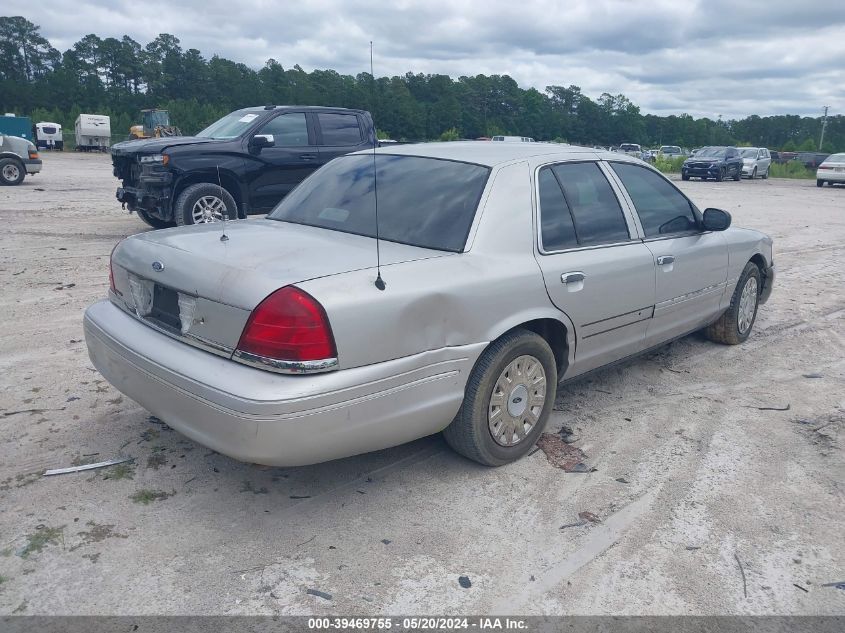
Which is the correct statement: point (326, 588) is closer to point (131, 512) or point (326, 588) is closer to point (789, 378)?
point (131, 512)

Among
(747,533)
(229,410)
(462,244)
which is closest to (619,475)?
(747,533)

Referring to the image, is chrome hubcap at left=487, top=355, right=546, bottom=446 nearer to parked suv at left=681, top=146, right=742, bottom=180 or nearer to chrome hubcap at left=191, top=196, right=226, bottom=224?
chrome hubcap at left=191, top=196, right=226, bottom=224

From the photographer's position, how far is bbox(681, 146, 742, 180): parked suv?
1288 inches

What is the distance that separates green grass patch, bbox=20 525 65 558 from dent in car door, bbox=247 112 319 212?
7.34m

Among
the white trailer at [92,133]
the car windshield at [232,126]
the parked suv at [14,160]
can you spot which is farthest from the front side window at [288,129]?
the white trailer at [92,133]

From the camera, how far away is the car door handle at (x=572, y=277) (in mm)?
3797

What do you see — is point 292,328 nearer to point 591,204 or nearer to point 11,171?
point 591,204

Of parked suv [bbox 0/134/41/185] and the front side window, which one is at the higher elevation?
the front side window

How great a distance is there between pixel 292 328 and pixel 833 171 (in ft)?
113

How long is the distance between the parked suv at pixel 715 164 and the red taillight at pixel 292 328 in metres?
33.5

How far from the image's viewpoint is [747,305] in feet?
19.6

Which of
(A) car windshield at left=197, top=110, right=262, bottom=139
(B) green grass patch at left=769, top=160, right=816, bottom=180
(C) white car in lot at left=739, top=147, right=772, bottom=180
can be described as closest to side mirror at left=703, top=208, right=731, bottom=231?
(A) car windshield at left=197, top=110, right=262, bottom=139

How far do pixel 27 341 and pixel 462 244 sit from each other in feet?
12.6

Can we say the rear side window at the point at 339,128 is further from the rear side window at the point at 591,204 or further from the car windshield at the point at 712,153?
the car windshield at the point at 712,153
